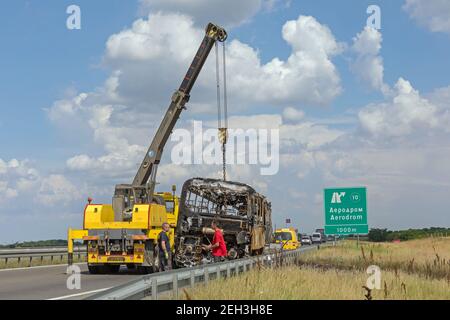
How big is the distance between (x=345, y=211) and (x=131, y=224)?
43.9 feet

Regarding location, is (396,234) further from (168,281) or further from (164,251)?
(168,281)

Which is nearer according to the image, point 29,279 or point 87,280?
point 87,280

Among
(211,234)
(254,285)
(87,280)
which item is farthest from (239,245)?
(254,285)

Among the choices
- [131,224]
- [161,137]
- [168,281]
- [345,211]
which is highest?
[161,137]

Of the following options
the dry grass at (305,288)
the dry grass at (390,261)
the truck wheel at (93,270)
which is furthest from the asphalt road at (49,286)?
the dry grass at (390,261)

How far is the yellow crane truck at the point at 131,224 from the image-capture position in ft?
74.9

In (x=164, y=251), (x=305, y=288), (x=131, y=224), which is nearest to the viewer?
(x=305, y=288)

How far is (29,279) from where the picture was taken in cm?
2275

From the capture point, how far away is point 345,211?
33281 mm

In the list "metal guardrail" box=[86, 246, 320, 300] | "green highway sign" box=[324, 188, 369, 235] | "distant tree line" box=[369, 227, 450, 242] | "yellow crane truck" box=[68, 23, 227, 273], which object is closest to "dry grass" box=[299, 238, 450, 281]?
"green highway sign" box=[324, 188, 369, 235]

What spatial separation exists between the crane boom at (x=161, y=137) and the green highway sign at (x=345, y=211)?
830 centimetres

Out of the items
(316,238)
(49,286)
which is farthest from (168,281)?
(316,238)
